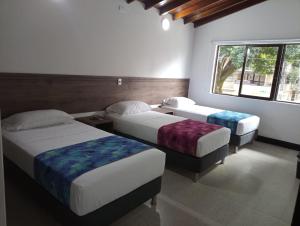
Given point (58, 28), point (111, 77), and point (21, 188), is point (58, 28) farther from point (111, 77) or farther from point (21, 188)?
point (21, 188)

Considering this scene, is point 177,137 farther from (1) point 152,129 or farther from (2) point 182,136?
(1) point 152,129

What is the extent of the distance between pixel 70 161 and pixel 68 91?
1.66 metres

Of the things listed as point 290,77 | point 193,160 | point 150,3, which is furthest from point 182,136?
point 290,77

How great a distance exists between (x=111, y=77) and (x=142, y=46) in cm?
89

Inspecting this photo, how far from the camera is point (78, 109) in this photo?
3.35 m

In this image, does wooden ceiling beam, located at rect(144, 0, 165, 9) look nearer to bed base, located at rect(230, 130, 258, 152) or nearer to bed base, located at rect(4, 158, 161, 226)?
bed base, located at rect(230, 130, 258, 152)

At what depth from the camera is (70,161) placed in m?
1.78

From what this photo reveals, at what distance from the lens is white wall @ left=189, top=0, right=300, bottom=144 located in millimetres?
4031

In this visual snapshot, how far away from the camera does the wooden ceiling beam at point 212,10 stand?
4.16 metres

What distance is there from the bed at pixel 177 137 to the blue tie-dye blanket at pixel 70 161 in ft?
2.64

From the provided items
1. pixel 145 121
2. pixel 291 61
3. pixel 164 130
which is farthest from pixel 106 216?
pixel 291 61

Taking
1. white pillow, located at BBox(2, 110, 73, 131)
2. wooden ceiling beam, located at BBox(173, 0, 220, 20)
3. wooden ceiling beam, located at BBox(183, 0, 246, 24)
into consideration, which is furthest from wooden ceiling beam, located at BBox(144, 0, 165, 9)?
white pillow, located at BBox(2, 110, 73, 131)

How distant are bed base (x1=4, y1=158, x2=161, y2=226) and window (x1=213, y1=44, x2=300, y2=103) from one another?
3.40m

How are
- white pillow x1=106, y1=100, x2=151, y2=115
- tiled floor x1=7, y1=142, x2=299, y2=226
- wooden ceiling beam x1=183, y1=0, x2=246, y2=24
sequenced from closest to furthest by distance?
tiled floor x1=7, y1=142, x2=299, y2=226, white pillow x1=106, y1=100, x2=151, y2=115, wooden ceiling beam x1=183, y1=0, x2=246, y2=24
